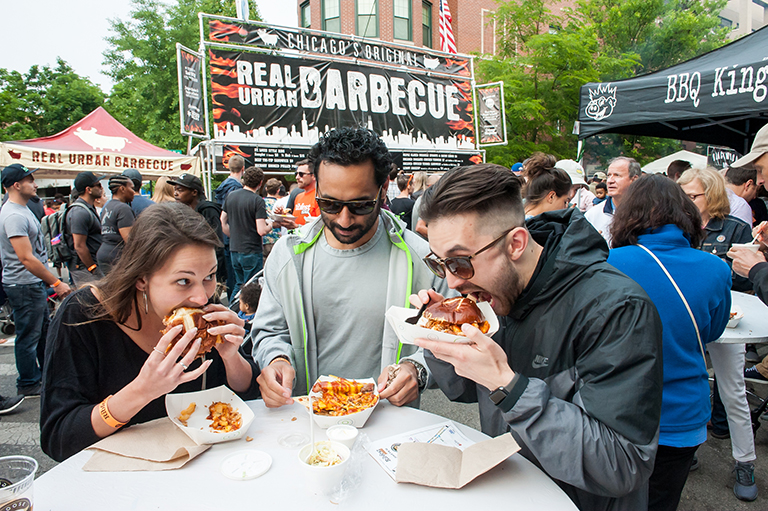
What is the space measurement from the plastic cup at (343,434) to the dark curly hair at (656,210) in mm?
1927

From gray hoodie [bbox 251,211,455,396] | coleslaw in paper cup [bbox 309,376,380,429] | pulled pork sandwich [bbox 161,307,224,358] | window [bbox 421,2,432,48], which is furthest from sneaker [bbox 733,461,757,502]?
window [bbox 421,2,432,48]

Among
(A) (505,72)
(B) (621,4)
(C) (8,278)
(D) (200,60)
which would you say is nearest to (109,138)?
(D) (200,60)

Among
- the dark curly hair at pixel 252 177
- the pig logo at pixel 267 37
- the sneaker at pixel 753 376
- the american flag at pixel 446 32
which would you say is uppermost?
the american flag at pixel 446 32

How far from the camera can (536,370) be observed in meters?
1.59

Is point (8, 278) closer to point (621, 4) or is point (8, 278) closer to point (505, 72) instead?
point (505, 72)

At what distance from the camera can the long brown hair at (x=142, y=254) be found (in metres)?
1.79

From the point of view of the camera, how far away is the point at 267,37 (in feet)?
30.2

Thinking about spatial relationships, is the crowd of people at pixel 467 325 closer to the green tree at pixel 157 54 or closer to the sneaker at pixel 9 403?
the sneaker at pixel 9 403

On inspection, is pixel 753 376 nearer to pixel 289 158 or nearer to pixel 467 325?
pixel 467 325

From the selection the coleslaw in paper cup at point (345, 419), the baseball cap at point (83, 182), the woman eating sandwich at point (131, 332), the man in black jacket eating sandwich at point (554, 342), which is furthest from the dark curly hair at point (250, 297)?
the baseball cap at point (83, 182)

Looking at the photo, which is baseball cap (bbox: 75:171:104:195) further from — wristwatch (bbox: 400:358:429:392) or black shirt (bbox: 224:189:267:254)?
wristwatch (bbox: 400:358:429:392)

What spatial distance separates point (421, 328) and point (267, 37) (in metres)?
9.57

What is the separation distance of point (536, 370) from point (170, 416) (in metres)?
1.47

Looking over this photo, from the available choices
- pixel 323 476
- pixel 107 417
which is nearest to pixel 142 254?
pixel 107 417
